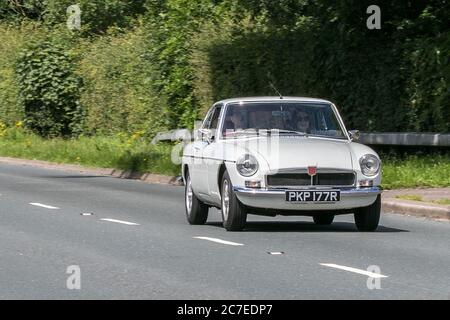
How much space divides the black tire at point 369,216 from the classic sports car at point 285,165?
0.01 meters

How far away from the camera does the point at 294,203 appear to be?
47.8ft

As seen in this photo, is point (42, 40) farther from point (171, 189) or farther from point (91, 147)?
point (171, 189)

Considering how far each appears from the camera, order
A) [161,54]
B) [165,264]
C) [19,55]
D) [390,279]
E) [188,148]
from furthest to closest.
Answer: [19,55]
[161,54]
[188,148]
[165,264]
[390,279]

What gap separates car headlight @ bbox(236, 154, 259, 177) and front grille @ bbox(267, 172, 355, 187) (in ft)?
0.67

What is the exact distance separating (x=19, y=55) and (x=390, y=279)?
97.7 ft

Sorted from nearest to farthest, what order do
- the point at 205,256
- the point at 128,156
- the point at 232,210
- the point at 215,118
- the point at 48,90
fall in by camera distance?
1. the point at 205,256
2. the point at 232,210
3. the point at 215,118
4. the point at 128,156
5. the point at 48,90

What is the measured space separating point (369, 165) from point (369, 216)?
65 centimetres

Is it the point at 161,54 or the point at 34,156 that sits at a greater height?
the point at 161,54

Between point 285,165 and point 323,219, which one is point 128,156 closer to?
point 323,219

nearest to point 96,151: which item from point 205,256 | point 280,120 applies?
point 280,120

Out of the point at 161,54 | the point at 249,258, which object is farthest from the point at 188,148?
the point at 161,54

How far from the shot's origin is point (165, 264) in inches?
466

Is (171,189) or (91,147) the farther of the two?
(91,147)

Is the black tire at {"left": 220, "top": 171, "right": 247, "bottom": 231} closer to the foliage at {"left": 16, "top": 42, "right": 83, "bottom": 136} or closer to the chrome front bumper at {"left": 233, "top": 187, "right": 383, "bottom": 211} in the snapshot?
the chrome front bumper at {"left": 233, "top": 187, "right": 383, "bottom": 211}
